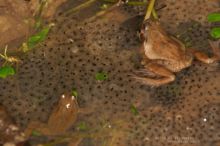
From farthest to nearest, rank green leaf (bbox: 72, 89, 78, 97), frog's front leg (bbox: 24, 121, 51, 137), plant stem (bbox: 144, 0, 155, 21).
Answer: plant stem (bbox: 144, 0, 155, 21) → green leaf (bbox: 72, 89, 78, 97) → frog's front leg (bbox: 24, 121, 51, 137)

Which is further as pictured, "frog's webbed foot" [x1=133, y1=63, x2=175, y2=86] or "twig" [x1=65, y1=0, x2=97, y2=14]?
"twig" [x1=65, y1=0, x2=97, y2=14]

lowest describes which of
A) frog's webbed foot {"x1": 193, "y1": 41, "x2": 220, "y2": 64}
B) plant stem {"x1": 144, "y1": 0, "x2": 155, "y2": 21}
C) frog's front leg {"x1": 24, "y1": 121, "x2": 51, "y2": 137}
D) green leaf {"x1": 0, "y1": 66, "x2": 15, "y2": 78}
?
frog's webbed foot {"x1": 193, "y1": 41, "x2": 220, "y2": 64}

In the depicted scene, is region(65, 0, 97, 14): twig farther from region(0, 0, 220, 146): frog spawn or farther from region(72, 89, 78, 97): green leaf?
region(72, 89, 78, 97): green leaf

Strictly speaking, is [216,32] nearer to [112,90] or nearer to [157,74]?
[157,74]

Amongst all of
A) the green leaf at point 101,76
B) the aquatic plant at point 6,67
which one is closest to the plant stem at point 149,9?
the green leaf at point 101,76

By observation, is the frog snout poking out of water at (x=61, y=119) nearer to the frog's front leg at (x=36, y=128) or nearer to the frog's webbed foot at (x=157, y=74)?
the frog's front leg at (x=36, y=128)

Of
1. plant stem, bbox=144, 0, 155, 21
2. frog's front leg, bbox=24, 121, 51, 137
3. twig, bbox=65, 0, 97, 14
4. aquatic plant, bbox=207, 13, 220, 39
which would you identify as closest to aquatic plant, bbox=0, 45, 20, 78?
frog's front leg, bbox=24, 121, 51, 137

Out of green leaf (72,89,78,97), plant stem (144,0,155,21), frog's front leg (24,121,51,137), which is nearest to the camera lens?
frog's front leg (24,121,51,137)
